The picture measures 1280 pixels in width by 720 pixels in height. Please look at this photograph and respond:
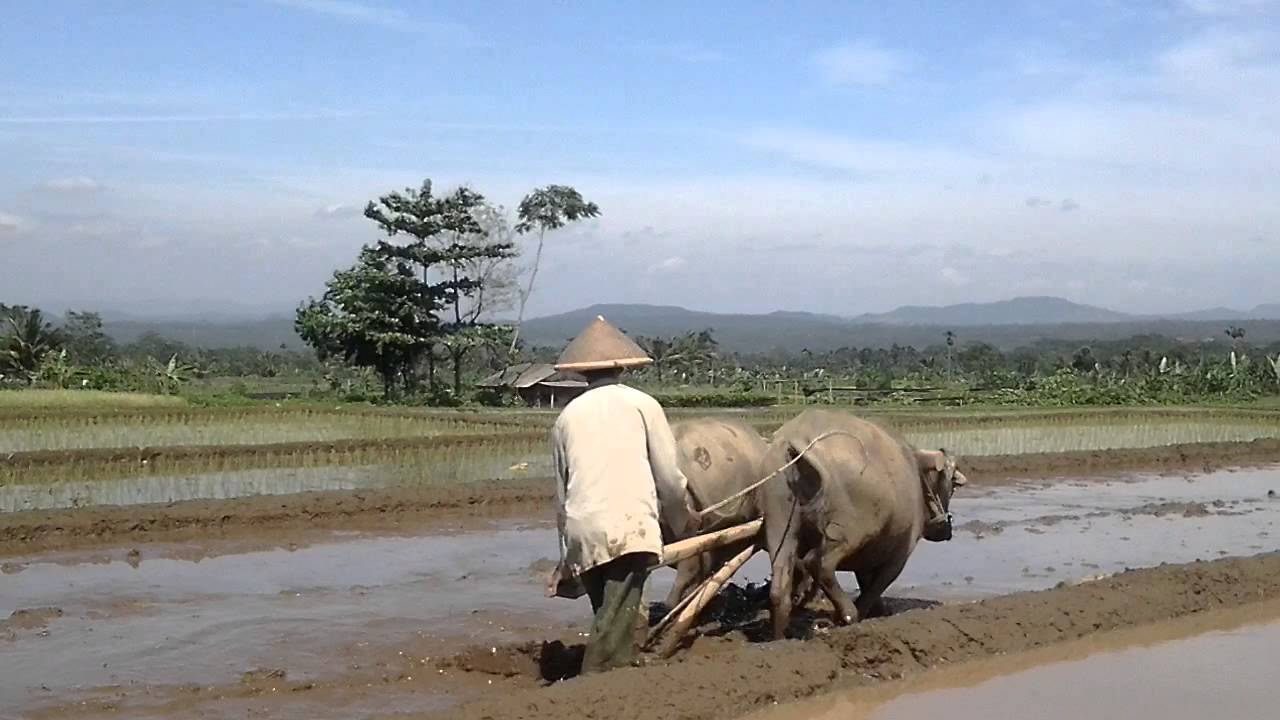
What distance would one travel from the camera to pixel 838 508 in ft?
22.6

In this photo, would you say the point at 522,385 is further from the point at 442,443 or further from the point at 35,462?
the point at 35,462

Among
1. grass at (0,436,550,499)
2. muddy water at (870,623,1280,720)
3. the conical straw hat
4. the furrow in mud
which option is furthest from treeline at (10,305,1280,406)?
the conical straw hat

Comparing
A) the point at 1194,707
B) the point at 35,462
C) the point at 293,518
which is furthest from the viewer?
the point at 35,462

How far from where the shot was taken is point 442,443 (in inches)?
687

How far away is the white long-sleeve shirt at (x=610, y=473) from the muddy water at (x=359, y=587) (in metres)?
1.37

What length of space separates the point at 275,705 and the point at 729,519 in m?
2.34

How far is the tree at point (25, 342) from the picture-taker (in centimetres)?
3378

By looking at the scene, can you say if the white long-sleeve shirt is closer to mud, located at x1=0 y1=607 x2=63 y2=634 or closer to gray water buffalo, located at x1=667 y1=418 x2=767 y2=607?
gray water buffalo, located at x1=667 y1=418 x2=767 y2=607

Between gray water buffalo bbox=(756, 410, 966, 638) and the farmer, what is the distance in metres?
1.28

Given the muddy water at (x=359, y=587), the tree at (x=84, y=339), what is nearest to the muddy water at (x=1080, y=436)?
the muddy water at (x=359, y=587)

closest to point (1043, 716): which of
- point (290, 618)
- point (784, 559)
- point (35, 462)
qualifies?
point (784, 559)

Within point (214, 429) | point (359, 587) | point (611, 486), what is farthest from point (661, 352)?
point (611, 486)

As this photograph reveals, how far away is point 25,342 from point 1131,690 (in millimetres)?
33246

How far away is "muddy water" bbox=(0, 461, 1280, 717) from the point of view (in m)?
6.71
